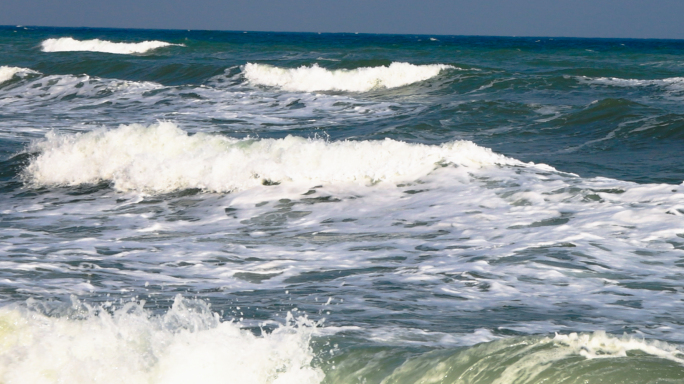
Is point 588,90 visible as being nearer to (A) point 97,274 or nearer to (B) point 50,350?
(A) point 97,274

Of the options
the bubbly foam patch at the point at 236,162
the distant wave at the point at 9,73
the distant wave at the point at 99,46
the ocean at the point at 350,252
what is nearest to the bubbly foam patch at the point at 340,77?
the distant wave at the point at 9,73

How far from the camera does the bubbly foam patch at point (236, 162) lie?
32.2 ft

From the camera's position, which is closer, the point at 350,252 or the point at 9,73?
the point at 350,252

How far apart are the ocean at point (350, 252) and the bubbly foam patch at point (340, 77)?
29.6ft

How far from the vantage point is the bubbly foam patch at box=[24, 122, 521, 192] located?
9828 mm

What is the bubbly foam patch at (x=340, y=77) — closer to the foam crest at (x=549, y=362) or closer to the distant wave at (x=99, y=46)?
the foam crest at (x=549, y=362)

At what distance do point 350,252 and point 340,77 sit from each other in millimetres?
20069

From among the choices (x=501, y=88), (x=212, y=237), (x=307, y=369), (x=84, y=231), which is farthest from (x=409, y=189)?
(x=501, y=88)

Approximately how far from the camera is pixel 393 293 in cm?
554

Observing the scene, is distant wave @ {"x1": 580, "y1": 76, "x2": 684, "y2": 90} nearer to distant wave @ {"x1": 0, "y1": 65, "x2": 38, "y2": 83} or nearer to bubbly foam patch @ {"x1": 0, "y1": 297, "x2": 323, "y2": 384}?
distant wave @ {"x1": 0, "y1": 65, "x2": 38, "y2": 83}

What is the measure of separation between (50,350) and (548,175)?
6.77 m

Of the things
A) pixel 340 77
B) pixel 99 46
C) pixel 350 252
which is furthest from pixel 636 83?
pixel 99 46

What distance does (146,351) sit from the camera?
13.1 ft

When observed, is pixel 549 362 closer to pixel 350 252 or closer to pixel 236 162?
pixel 350 252
